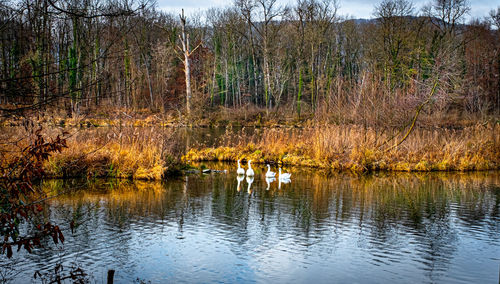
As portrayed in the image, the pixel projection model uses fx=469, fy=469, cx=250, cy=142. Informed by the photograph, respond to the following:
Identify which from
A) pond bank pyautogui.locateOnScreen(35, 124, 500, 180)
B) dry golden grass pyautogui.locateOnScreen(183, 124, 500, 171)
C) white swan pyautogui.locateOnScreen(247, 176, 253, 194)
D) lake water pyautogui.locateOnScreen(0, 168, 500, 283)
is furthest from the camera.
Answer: dry golden grass pyautogui.locateOnScreen(183, 124, 500, 171)

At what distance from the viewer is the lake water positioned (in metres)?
6.81

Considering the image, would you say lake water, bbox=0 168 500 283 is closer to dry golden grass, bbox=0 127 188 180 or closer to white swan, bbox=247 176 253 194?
white swan, bbox=247 176 253 194

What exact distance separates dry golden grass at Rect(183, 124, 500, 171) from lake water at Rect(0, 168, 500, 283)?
3349 mm

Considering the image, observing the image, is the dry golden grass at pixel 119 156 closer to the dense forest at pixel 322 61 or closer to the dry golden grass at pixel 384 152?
the dry golden grass at pixel 384 152

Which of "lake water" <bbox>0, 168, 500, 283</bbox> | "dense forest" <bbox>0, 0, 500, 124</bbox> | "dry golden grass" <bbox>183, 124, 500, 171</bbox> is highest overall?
"dense forest" <bbox>0, 0, 500, 124</bbox>

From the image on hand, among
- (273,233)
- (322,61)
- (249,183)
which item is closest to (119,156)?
(249,183)

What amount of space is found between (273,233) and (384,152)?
1026 cm

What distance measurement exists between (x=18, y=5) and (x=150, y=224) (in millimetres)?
6188

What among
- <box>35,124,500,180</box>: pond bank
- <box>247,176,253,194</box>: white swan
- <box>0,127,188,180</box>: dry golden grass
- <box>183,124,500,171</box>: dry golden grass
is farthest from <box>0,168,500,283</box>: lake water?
<box>183,124,500,171</box>: dry golden grass

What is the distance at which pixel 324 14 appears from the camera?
126 ft

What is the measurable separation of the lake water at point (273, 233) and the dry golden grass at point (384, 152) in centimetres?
335

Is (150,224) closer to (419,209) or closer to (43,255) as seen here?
(43,255)

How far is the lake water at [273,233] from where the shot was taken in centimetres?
681

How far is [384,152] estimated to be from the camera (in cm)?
1786
